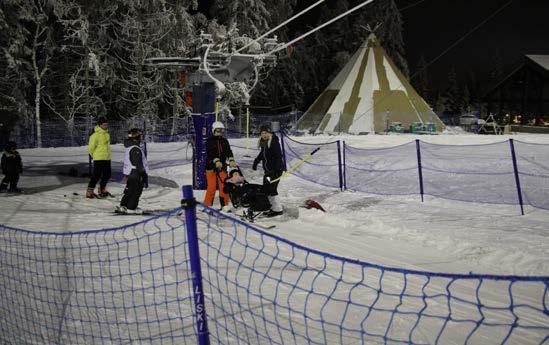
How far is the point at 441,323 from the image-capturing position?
15.0 ft

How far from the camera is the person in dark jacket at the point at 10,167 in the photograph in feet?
37.8

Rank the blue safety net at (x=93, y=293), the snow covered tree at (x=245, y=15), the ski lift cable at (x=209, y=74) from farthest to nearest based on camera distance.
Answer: the snow covered tree at (x=245, y=15), the ski lift cable at (x=209, y=74), the blue safety net at (x=93, y=293)

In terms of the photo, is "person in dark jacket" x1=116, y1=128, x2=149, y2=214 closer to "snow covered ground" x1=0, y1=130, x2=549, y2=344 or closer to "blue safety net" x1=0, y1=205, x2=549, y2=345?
"snow covered ground" x1=0, y1=130, x2=549, y2=344

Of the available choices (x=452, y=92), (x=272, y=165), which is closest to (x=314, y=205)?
(x=272, y=165)

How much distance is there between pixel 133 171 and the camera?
30.2ft

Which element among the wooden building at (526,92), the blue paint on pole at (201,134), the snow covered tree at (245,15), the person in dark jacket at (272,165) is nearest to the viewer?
the person in dark jacket at (272,165)

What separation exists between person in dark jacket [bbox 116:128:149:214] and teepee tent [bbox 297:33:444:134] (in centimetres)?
2351

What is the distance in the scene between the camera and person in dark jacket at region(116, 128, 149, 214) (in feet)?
30.1

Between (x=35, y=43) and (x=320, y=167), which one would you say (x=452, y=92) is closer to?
(x=35, y=43)

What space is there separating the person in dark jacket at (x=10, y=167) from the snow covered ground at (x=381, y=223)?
1.68 feet

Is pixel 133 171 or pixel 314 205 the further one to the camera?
pixel 314 205

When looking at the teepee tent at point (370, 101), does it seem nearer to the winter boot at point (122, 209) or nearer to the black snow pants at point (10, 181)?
the black snow pants at point (10, 181)

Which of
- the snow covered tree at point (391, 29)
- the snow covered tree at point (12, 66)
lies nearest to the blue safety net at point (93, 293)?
the snow covered tree at point (12, 66)

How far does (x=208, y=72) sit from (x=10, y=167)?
5.16m
